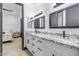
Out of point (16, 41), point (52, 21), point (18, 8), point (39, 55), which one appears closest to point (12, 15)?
point (18, 8)

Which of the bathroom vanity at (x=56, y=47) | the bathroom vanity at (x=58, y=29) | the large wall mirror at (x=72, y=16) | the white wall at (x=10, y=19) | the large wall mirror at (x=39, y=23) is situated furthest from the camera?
the large wall mirror at (x=39, y=23)

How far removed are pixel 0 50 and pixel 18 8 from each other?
87cm

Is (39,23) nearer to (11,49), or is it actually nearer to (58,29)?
(58,29)

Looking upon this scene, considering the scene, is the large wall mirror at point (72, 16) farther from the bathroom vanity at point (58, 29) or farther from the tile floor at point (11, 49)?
the tile floor at point (11, 49)

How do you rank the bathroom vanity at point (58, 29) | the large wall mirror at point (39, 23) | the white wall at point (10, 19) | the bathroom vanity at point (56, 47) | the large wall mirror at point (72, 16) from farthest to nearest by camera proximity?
the large wall mirror at point (39, 23) → the white wall at point (10, 19) → the large wall mirror at point (72, 16) → the bathroom vanity at point (58, 29) → the bathroom vanity at point (56, 47)

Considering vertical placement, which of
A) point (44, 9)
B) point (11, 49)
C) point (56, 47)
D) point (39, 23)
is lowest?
point (11, 49)

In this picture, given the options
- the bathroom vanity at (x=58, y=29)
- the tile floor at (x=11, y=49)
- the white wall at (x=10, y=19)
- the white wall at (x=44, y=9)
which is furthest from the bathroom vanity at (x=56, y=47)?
the white wall at (x=10, y=19)

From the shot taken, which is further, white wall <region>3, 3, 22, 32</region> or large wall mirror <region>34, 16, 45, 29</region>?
large wall mirror <region>34, 16, 45, 29</region>

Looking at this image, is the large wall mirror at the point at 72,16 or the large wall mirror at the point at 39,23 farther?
the large wall mirror at the point at 39,23

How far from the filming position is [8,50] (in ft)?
4.96

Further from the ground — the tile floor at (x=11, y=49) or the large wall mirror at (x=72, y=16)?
the large wall mirror at (x=72, y=16)

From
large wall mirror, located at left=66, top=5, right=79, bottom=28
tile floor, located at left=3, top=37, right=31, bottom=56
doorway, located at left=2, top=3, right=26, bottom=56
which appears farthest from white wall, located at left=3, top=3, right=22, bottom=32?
large wall mirror, located at left=66, top=5, right=79, bottom=28

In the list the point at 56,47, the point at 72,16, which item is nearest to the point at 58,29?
the point at 72,16

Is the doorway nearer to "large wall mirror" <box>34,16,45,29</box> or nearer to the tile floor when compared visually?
the tile floor
